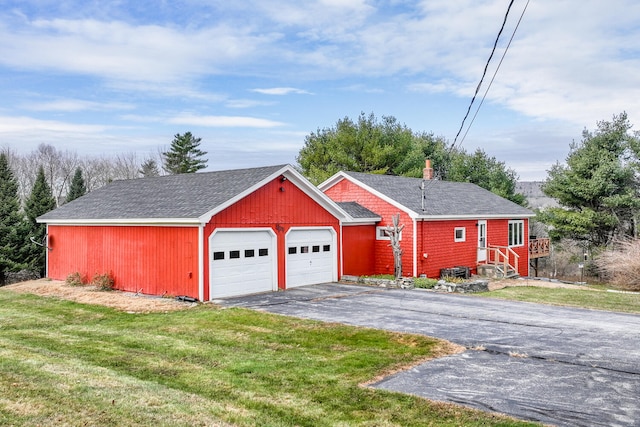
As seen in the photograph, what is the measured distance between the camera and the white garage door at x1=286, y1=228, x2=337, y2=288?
17.7 m

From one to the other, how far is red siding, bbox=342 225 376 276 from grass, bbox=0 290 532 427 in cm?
860

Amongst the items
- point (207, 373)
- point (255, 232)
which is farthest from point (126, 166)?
point (207, 373)

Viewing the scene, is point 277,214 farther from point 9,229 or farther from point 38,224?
point 38,224

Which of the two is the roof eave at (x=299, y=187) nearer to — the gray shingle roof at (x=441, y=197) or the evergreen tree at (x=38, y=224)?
the gray shingle roof at (x=441, y=197)

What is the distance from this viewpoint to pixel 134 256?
53.8ft

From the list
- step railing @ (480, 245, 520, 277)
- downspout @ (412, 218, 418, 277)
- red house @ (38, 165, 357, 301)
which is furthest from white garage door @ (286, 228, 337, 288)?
step railing @ (480, 245, 520, 277)

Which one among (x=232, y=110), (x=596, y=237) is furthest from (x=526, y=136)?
(x=232, y=110)

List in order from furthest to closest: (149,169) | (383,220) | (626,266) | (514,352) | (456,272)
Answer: (149,169) < (626,266) < (456,272) < (383,220) < (514,352)

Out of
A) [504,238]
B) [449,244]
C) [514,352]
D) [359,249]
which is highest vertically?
[504,238]

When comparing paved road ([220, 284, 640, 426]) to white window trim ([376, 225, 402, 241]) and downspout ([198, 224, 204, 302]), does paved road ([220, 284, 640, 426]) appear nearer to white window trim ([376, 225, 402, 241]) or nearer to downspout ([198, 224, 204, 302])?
downspout ([198, 224, 204, 302])

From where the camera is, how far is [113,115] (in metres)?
41.9

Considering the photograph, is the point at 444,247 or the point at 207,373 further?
the point at 444,247

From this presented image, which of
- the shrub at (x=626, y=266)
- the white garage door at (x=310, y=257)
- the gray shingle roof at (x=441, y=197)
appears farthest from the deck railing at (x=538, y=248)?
the white garage door at (x=310, y=257)

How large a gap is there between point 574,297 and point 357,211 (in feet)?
29.4
